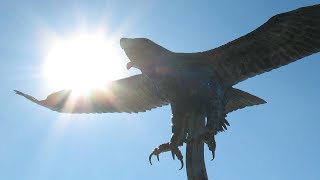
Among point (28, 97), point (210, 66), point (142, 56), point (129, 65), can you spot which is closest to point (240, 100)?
point (210, 66)

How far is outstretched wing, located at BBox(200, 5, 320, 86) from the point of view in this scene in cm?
917

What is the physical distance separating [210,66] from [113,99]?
307 centimetres

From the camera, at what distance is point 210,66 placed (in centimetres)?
945

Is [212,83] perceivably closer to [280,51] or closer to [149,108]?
[280,51]

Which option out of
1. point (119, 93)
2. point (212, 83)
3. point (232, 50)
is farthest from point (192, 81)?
point (119, 93)

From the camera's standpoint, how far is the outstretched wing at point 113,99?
439 inches

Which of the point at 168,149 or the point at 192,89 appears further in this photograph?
the point at 168,149

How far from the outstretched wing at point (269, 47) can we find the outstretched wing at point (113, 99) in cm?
193

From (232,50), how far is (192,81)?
938 millimetres

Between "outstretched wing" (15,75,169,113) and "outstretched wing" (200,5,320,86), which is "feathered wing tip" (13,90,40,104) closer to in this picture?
"outstretched wing" (15,75,169,113)

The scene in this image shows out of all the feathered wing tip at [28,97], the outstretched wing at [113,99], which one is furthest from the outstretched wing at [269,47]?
the feathered wing tip at [28,97]

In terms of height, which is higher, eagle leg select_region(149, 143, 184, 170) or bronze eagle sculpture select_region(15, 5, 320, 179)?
bronze eagle sculpture select_region(15, 5, 320, 179)

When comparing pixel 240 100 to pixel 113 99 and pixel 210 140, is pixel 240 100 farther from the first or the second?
pixel 113 99

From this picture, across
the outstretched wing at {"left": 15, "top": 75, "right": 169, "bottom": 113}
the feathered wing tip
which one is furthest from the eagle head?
the feathered wing tip
